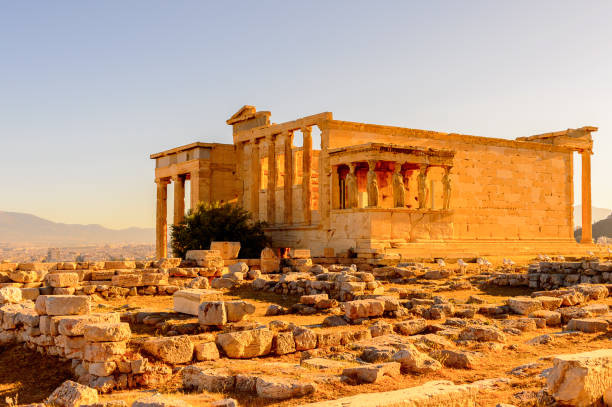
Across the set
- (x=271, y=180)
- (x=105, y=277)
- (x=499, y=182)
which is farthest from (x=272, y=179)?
(x=105, y=277)

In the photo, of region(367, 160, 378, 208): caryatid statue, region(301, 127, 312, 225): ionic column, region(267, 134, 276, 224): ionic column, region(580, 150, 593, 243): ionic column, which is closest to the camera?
region(367, 160, 378, 208): caryatid statue

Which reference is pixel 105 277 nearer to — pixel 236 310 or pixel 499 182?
pixel 236 310

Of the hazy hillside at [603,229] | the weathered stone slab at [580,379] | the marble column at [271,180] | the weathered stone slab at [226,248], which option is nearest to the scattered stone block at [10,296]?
the weathered stone slab at [226,248]

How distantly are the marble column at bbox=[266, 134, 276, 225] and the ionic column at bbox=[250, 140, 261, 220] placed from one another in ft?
2.57

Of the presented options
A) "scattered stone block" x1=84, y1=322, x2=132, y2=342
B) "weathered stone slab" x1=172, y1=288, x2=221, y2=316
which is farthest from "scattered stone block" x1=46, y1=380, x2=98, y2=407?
"weathered stone slab" x1=172, y1=288, x2=221, y2=316

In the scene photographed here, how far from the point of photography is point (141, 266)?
17281 mm

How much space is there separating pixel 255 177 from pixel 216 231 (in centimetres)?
439

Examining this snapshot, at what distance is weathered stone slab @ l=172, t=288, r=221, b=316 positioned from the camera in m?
11.0

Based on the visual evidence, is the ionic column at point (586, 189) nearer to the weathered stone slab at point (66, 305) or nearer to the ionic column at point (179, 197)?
the ionic column at point (179, 197)

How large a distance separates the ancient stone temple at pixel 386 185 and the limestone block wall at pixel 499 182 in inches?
1.8

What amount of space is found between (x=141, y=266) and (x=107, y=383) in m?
10.4

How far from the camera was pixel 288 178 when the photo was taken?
1008 inches

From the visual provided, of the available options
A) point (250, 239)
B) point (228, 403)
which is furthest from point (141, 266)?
point (228, 403)

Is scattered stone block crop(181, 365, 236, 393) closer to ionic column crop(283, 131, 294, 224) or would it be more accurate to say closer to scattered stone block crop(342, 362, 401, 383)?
scattered stone block crop(342, 362, 401, 383)
